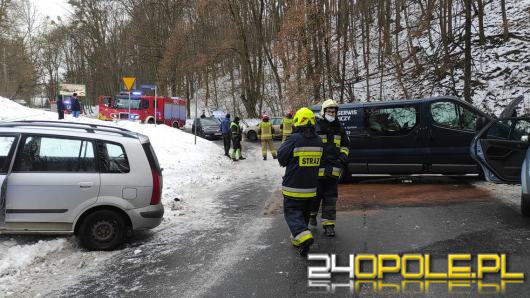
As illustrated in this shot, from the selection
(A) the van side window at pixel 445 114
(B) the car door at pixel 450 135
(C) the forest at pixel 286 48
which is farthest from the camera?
(C) the forest at pixel 286 48

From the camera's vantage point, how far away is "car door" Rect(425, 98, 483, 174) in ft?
33.8

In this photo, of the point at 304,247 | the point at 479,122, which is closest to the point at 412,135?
the point at 479,122

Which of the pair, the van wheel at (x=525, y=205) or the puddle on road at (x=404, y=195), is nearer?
the van wheel at (x=525, y=205)

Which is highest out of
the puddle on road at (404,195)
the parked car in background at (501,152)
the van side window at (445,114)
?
the van side window at (445,114)

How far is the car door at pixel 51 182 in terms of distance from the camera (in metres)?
6.00

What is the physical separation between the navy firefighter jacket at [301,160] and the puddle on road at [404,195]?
3.01 metres

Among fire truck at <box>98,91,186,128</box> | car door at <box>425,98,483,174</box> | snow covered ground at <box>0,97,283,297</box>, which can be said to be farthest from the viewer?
fire truck at <box>98,91,186,128</box>

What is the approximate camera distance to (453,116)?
10453 millimetres

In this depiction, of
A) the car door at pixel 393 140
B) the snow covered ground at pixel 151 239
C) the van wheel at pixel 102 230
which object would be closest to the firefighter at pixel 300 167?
the snow covered ground at pixel 151 239

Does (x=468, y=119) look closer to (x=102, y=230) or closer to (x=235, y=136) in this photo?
(x=102, y=230)

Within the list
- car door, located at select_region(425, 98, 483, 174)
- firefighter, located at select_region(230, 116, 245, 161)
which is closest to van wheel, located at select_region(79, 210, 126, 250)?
car door, located at select_region(425, 98, 483, 174)

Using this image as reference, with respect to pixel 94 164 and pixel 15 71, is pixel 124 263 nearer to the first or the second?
pixel 94 164

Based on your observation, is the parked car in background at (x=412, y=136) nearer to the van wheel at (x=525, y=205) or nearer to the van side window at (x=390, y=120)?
the van side window at (x=390, y=120)

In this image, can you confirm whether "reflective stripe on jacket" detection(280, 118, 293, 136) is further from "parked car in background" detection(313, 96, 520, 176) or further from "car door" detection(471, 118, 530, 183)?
"car door" detection(471, 118, 530, 183)
